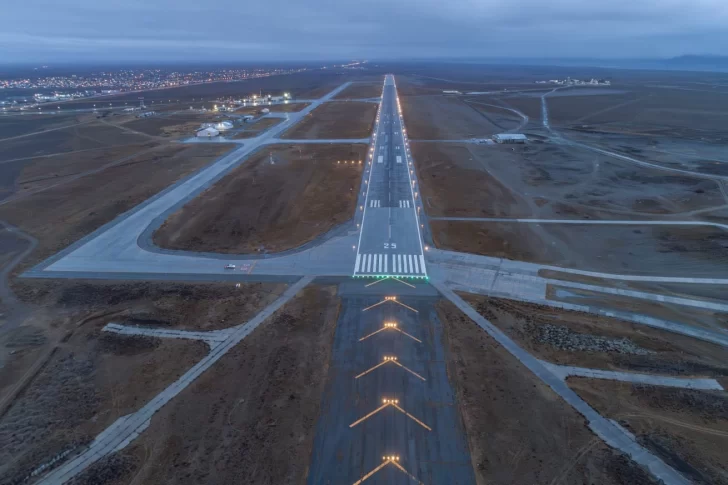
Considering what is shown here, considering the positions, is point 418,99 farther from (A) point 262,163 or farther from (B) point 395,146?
(A) point 262,163

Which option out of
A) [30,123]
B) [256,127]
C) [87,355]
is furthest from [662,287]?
[30,123]

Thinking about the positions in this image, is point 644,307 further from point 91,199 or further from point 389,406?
point 91,199

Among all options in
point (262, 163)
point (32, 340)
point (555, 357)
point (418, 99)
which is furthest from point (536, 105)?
point (32, 340)

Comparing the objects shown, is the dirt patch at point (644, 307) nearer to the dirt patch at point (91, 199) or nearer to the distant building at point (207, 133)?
the dirt patch at point (91, 199)

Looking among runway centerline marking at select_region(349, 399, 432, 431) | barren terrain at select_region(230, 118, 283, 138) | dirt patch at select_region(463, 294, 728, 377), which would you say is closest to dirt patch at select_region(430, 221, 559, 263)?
dirt patch at select_region(463, 294, 728, 377)

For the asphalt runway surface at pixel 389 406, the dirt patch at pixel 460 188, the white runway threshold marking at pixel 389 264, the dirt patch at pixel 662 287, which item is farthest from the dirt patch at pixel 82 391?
the dirt patch at pixel 460 188

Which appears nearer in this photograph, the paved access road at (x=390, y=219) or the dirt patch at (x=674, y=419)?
the dirt patch at (x=674, y=419)

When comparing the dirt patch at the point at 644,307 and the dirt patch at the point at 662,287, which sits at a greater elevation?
the dirt patch at the point at 662,287
